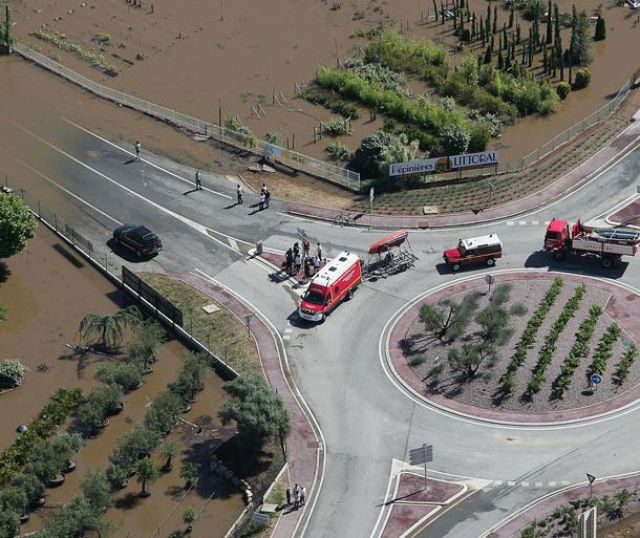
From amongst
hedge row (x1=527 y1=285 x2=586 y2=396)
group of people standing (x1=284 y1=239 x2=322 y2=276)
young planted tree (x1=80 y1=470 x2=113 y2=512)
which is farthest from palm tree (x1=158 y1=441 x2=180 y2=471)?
hedge row (x1=527 y1=285 x2=586 y2=396)

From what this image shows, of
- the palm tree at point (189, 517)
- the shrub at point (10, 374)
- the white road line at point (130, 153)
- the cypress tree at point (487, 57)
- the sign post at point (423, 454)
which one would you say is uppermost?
the cypress tree at point (487, 57)

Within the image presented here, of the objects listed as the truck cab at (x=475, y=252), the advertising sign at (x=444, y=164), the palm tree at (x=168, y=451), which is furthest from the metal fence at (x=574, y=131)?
the palm tree at (x=168, y=451)

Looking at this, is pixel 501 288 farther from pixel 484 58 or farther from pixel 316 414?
pixel 484 58

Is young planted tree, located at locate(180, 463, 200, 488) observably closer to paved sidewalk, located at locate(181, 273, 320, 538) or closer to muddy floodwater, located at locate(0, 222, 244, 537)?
muddy floodwater, located at locate(0, 222, 244, 537)

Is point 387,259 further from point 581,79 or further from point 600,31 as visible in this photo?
point 600,31

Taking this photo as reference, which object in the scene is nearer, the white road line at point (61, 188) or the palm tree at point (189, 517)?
the palm tree at point (189, 517)

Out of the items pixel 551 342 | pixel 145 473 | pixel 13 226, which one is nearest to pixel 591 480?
pixel 551 342

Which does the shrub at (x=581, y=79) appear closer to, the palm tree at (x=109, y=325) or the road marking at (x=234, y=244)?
the road marking at (x=234, y=244)
